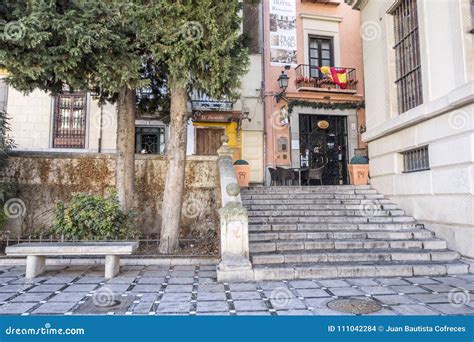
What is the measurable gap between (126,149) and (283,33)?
28.6 ft

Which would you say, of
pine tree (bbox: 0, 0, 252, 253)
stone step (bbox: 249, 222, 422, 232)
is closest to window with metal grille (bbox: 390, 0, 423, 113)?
stone step (bbox: 249, 222, 422, 232)

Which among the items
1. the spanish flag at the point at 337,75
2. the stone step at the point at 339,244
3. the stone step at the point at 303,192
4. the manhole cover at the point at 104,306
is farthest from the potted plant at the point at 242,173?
the spanish flag at the point at 337,75

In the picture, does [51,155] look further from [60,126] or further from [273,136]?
[273,136]

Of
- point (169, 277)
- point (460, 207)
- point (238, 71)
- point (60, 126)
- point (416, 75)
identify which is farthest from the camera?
point (60, 126)

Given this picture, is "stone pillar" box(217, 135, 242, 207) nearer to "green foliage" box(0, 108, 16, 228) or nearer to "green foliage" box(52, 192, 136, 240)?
"green foliage" box(52, 192, 136, 240)

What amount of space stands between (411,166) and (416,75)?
2055 millimetres

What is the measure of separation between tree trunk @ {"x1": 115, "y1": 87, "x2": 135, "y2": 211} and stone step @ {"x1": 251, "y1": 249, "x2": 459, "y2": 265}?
333cm

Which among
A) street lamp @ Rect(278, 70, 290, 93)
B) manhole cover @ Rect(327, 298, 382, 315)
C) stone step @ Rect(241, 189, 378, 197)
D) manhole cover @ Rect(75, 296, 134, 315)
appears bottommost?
manhole cover @ Rect(327, 298, 382, 315)

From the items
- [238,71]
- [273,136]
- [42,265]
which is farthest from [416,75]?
[42,265]

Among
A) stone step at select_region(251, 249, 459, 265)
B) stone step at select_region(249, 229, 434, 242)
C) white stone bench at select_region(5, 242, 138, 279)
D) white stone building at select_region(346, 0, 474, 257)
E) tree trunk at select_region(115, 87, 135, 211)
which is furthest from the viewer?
tree trunk at select_region(115, 87, 135, 211)

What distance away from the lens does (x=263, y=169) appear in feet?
43.8

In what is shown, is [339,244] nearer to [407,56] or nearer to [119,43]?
[407,56]

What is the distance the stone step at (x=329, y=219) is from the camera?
7.44m

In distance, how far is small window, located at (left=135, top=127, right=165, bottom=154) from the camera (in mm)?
13352
